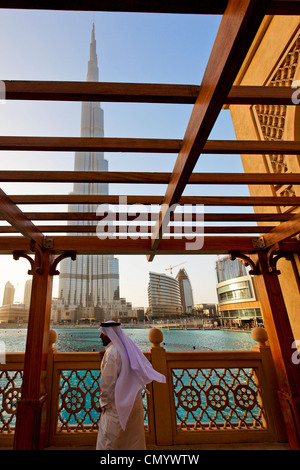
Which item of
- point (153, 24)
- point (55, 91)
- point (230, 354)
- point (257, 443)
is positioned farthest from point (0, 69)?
point (257, 443)

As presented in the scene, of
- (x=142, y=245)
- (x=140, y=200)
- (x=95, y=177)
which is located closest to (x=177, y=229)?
(x=142, y=245)

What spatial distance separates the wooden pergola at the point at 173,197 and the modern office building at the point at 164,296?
2369 inches

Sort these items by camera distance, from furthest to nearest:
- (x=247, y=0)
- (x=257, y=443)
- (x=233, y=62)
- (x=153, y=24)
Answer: (x=257, y=443), (x=153, y=24), (x=233, y=62), (x=247, y=0)

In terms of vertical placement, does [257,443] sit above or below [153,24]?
below

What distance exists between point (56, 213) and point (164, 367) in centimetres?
217

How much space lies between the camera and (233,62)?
2.92 feet

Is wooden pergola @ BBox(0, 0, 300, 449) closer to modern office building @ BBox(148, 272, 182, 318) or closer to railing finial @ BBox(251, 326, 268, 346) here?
railing finial @ BBox(251, 326, 268, 346)

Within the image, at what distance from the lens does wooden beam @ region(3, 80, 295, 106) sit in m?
1.15

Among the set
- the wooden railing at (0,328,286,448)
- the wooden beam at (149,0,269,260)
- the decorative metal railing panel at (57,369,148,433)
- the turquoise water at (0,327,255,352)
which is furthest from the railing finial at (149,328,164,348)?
the turquoise water at (0,327,255,352)

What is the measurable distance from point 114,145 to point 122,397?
1.84 m

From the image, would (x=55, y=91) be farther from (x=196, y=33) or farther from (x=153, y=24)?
Answer: (x=196, y=33)

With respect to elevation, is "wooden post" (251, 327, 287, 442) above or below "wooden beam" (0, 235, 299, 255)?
below

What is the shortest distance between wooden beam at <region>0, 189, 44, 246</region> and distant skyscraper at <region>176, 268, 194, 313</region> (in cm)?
7499

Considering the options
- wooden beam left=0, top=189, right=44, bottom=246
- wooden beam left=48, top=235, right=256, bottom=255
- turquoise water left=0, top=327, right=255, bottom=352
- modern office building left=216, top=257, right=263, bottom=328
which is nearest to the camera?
wooden beam left=0, top=189, right=44, bottom=246
